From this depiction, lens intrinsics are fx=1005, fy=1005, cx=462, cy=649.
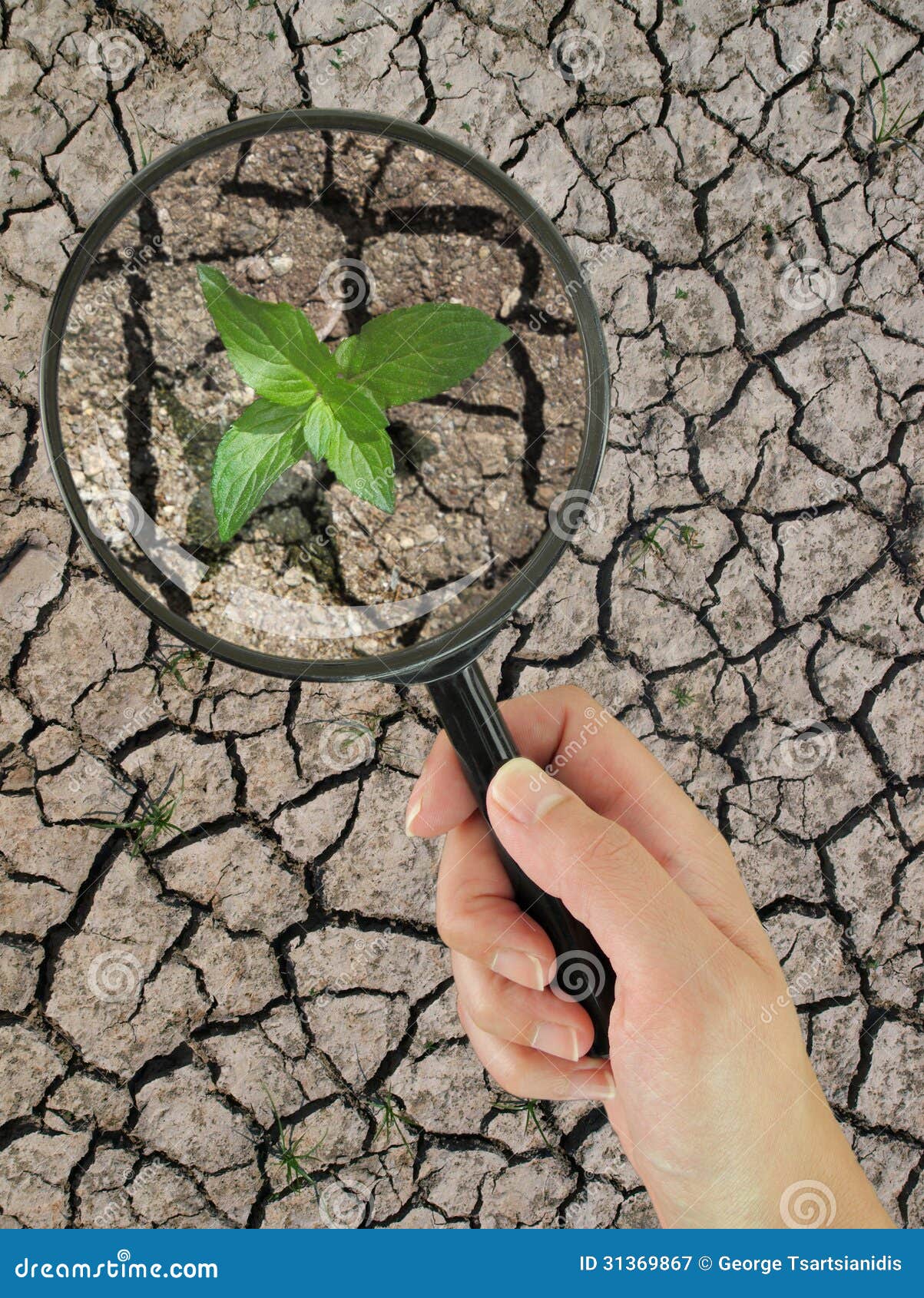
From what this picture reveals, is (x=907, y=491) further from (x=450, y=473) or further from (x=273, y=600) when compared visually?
(x=273, y=600)

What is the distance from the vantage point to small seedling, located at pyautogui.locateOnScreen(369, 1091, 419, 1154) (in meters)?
2.30

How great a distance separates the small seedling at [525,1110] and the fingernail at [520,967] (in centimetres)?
70

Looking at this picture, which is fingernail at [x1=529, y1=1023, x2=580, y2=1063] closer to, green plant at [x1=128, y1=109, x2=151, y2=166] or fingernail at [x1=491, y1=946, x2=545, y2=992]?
fingernail at [x1=491, y1=946, x2=545, y2=992]

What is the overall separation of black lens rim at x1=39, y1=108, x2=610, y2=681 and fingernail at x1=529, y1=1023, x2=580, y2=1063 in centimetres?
71

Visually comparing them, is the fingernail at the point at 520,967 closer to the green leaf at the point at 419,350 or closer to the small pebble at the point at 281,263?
the green leaf at the point at 419,350

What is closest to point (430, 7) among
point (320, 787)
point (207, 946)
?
point (320, 787)

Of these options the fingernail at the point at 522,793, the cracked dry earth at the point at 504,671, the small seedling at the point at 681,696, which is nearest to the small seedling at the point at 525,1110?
the cracked dry earth at the point at 504,671

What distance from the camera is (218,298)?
1526 mm

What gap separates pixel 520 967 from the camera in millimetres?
1741

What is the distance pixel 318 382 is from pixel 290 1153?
5.71 feet

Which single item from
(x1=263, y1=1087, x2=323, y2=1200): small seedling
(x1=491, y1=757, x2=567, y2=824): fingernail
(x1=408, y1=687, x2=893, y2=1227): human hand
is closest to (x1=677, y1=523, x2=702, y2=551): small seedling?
(x1=408, y1=687, x2=893, y2=1227): human hand

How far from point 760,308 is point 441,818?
4.69 feet

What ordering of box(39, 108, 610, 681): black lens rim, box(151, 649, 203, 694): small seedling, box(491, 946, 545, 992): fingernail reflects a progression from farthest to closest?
box(151, 649, 203, 694): small seedling → box(491, 946, 545, 992): fingernail → box(39, 108, 610, 681): black lens rim

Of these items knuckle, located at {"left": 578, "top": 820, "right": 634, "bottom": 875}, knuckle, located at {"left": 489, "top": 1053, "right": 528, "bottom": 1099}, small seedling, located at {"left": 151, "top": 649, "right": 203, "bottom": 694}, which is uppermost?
small seedling, located at {"left": 151, "top": 649, "right": 203, "bottom": 694}
